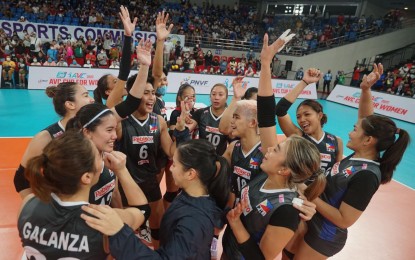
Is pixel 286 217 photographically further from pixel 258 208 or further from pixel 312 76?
pixel 312 76

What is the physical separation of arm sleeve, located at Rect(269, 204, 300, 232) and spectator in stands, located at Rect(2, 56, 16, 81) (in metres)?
13.7

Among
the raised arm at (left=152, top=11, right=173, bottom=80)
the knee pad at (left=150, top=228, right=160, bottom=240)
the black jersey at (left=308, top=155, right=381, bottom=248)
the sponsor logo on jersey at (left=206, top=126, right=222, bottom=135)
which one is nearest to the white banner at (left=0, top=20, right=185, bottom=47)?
the raised arm at (left=152, top=11, right=173, bottom=80)

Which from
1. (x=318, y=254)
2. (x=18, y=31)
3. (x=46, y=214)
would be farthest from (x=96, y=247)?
(x=18, y=31)

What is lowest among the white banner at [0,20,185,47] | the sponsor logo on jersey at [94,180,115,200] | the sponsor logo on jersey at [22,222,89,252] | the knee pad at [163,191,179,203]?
the knee pad at [163,191,179,203]

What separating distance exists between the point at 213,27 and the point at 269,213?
24051mm

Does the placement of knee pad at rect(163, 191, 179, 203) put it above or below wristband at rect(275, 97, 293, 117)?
below

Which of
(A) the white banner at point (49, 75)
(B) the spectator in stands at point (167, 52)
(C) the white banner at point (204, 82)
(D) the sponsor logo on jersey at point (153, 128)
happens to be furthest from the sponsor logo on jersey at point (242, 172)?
(B) the spectator in stands at point (167, 52)

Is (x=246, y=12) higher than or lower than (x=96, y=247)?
higher

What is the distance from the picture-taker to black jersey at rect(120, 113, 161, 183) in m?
3.12

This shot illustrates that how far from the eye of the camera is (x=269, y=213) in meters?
1.90

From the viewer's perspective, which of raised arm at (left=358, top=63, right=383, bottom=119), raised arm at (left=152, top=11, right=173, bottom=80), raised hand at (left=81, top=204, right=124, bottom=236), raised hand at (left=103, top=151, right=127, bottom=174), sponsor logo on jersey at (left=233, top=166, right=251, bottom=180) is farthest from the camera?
raised arm at (left=152, top=11, right=173, bottom=80)

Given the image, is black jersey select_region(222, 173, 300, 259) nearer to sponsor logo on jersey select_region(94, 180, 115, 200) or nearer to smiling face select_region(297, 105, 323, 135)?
sponsor logo on jersey select_region(94, 180, 115, 200)

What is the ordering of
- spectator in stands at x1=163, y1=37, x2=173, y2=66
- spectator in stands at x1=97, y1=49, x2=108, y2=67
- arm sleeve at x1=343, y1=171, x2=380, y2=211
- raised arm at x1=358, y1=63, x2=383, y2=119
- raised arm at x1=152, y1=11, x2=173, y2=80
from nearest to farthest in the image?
arm sleeve at x1=343, y1=171, x2=380, y2=211, raised arm at x1=358, y1=63, x2=383, y2=119, raised arm at x1=152, y1=11, x2=173, y2=80, spectator in stands at x1=97, y1=49, x2=108, y2=67, spectator in stands at x1=163, y1=37, x2=173, y2=66

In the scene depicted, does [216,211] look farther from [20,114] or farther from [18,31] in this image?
[18,31]
